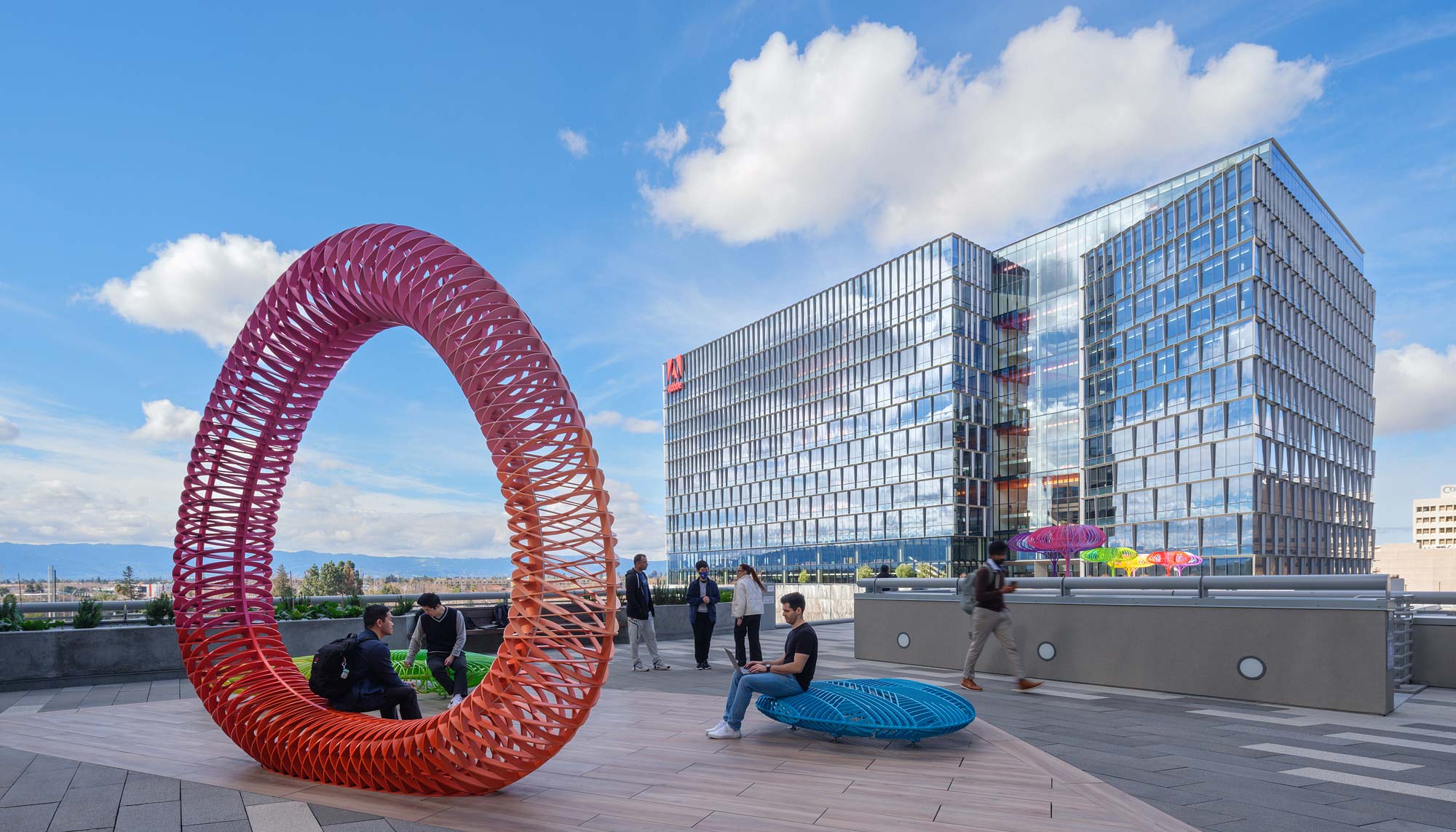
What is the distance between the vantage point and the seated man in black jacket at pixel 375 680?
736cm

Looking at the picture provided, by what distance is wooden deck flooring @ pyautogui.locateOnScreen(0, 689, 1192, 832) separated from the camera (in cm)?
550

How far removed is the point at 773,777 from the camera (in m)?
6.59

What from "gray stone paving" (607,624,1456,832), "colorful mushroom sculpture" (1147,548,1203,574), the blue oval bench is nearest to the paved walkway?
"gray stone paving" (607,624,1456,832)

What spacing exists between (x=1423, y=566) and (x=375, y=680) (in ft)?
479

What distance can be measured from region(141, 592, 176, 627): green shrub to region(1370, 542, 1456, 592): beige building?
421ft

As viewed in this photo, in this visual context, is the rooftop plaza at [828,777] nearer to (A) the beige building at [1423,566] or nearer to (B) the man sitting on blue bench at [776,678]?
(B) the man sitting on blue bench at [776,678]

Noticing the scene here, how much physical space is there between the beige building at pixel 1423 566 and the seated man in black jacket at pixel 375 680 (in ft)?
424

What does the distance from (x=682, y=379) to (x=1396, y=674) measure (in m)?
89.4

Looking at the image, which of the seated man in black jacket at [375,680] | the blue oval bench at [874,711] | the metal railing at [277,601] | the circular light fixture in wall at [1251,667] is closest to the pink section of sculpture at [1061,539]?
the metal railing at [277,601]

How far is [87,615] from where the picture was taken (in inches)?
517

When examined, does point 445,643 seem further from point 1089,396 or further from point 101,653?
point 1089,396

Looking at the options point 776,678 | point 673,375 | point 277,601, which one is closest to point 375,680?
point 776,678

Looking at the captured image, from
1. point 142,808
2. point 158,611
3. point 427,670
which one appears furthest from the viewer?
point 158,611

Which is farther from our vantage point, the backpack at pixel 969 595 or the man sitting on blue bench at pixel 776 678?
the backpack at pixel 969 595
